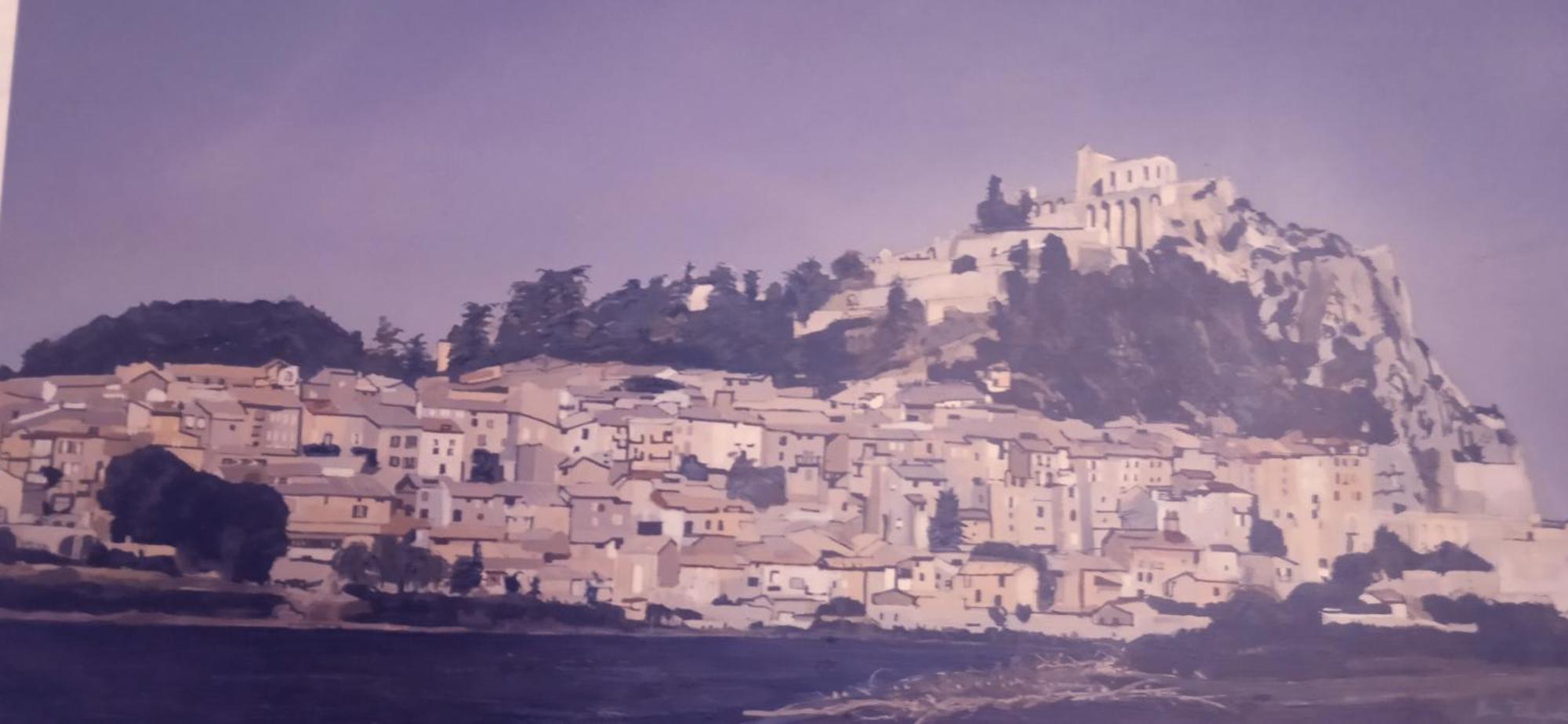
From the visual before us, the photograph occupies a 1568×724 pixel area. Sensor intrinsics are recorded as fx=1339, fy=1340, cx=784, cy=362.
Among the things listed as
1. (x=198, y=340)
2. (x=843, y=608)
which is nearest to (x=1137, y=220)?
(x=843, y=608)

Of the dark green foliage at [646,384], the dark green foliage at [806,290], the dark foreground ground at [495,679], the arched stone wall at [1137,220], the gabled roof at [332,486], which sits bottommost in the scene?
the dark foreground ground at [495,679]

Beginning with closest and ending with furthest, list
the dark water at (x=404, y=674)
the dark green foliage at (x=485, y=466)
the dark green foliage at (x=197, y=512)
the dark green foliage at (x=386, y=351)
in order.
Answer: the dark water at (x=404, y=674) < the dark green foliage at (x=197, y=512) < the dark green foliage at (x=485, y=466) < the dark green foliage at (x=386, y=351)

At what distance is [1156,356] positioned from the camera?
5312mm

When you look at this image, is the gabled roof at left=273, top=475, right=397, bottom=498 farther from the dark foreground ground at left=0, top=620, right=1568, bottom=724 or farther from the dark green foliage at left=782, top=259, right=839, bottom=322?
the dark green foliage at left=782, top=259, right=839, bottom=322

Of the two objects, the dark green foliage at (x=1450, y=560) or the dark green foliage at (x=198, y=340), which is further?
the dark green foliage at (x=1450, y=560)

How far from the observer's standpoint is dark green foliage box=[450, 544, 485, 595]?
4.81 meters

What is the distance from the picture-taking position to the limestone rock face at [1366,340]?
5.28 meters

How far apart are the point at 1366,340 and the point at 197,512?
4478mm

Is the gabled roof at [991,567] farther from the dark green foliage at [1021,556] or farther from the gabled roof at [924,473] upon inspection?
the gabled roof at [924,473]

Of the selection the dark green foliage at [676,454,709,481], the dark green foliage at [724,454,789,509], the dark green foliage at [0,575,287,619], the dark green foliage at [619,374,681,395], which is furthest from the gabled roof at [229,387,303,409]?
the dark green foliage at [724,454,789,509]

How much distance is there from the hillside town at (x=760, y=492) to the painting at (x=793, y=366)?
0.7 inches

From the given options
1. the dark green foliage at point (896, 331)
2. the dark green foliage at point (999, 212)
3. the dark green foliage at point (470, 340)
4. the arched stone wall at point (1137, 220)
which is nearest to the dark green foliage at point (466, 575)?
the dark green foliage at point (470, 340)

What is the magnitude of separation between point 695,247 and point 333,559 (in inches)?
70.4

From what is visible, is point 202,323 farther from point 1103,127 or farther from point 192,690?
point 1103,127
